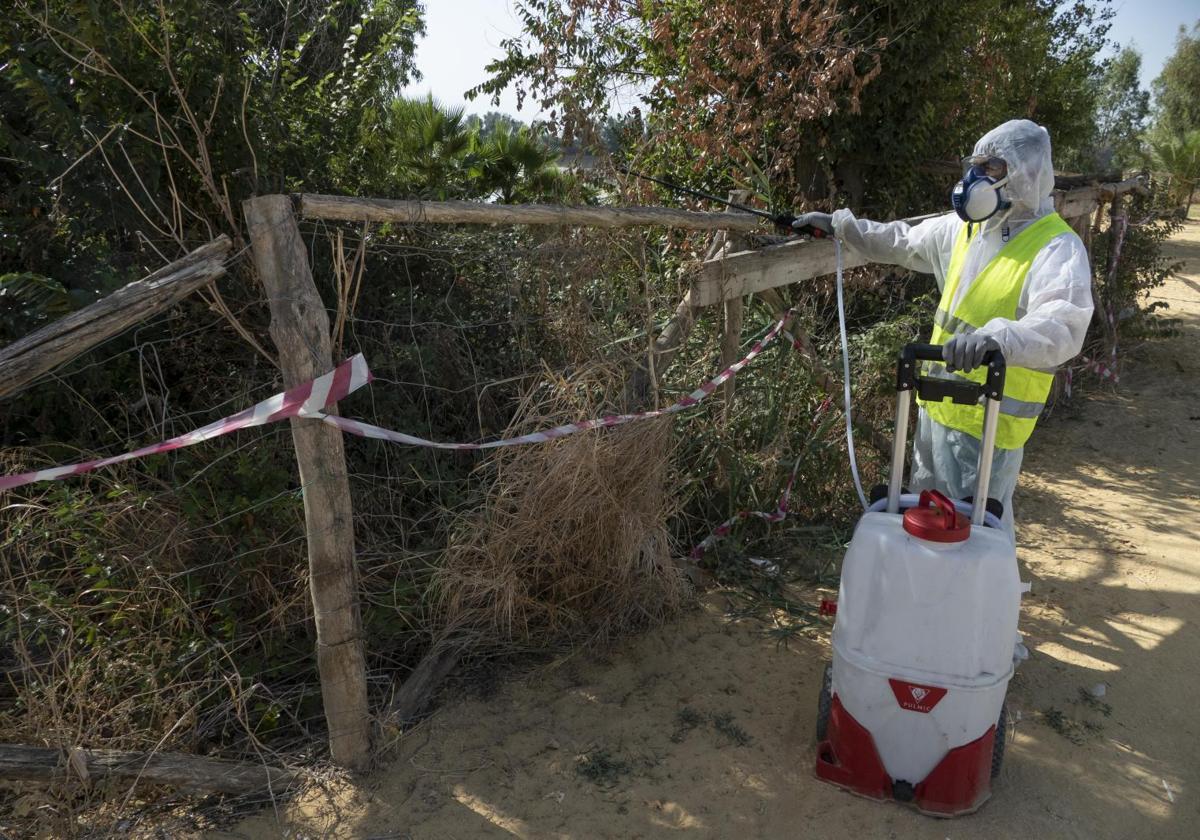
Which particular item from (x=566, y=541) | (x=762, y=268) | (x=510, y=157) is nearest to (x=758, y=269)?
(x=762, y=268)

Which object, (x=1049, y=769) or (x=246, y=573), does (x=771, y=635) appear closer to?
(x=1049, y=769)

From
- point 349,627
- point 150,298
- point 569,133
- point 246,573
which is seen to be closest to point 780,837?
point 349,627

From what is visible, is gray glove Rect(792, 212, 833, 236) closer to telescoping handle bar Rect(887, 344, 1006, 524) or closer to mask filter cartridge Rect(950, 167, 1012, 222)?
mask filter cartridge Rect(950, 167, 1012, 222)

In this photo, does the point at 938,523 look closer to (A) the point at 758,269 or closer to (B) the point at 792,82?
(A) the point at 758,269

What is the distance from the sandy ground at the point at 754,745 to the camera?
2.80 meters

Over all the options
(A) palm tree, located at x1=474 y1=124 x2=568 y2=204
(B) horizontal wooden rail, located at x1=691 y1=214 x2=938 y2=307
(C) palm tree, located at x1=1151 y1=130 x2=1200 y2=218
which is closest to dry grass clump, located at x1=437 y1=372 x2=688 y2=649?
(B) horizontal wooden rail, located at x1=691 y1=214 x2=938 y2=307

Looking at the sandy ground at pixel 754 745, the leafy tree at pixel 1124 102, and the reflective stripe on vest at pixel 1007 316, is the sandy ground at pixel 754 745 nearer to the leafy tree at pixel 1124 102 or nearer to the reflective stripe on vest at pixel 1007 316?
the reflective stripe on vest at pixel 1007 316

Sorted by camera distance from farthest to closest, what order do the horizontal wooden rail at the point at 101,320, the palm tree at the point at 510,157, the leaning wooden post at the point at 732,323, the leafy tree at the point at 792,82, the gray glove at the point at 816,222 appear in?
Result: the palm tree at the point at 510,157 → the leafy tree at the point at 792,82 → the leaning wooden post at the point at 732,323 → the gray glove at the point at 816,222 → the horizontal wooden rail at the point at 101,320

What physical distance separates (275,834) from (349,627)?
63 cm

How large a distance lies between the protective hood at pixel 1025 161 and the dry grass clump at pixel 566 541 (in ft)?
4.98

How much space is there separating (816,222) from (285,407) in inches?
90.5

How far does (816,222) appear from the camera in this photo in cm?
379

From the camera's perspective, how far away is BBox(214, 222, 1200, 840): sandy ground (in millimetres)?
2801

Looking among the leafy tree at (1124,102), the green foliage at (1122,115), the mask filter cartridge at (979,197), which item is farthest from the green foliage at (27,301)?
the leafy tree at (1124,102)
